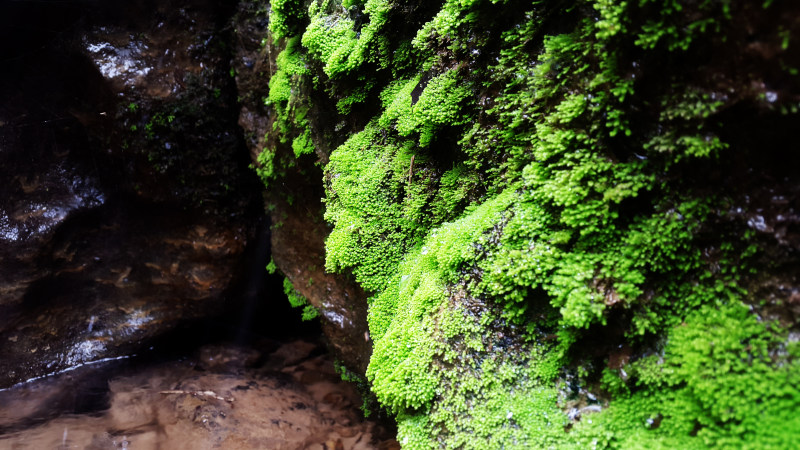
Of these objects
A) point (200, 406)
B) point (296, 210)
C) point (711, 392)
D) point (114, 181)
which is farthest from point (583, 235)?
point (114, 181)

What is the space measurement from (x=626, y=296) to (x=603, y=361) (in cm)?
39

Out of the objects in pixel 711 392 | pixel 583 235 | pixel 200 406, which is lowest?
pixel 711 392

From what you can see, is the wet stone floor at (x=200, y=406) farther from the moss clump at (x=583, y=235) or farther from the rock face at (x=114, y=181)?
the moss clump at (x=583, y=235)

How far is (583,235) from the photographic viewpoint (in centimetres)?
218

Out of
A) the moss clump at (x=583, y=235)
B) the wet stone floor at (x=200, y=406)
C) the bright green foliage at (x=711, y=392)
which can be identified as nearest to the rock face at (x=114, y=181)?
the wet stone floor at (x=200, y=406)

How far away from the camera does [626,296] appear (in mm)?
2031

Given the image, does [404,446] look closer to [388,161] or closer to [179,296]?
[388,161]

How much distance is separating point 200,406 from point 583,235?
4.74 meters

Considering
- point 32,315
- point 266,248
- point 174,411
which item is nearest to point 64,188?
point 32,315

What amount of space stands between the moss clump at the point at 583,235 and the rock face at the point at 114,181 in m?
3.51

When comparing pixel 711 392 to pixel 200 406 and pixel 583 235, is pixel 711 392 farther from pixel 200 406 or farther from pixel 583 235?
pixel 200 406

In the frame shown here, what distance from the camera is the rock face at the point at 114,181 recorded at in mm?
5355

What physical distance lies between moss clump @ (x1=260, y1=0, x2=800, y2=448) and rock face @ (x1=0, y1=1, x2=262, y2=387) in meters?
3.51

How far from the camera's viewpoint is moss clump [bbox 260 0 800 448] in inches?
69.5
